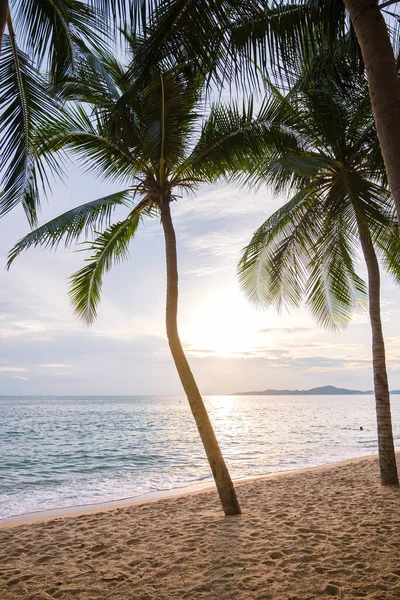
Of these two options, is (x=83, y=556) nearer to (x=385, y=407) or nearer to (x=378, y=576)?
(x=378, y=576)

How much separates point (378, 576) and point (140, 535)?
108 inches

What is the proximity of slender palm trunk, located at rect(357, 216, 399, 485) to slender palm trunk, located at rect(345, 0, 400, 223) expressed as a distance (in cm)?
471

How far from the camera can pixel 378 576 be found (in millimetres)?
3463

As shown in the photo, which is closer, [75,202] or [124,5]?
[124,5]

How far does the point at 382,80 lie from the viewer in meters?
2.24

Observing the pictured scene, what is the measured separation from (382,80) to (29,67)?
9.65ft

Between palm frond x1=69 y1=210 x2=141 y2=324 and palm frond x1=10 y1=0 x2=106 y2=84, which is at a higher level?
palm frond x1=10 y1=0 x2=106 y2=84

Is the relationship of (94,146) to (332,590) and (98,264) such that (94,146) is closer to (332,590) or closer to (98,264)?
(98,264)

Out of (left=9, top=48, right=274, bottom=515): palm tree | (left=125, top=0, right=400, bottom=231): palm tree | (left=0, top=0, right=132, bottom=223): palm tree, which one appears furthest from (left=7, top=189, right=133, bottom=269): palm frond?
(left=125, top=0, right=400, bottom=231): palm tree

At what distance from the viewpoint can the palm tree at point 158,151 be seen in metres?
5.64

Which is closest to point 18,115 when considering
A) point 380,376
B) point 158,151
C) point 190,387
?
point 158,151

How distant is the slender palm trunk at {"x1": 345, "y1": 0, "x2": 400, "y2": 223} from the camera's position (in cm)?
215

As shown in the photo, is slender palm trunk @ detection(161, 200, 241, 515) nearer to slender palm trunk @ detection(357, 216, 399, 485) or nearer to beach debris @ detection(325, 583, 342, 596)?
beach debris @ detection(325, 583, 342, 596)

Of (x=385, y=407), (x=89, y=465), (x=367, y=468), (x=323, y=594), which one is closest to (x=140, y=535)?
(x=323, y=594)
